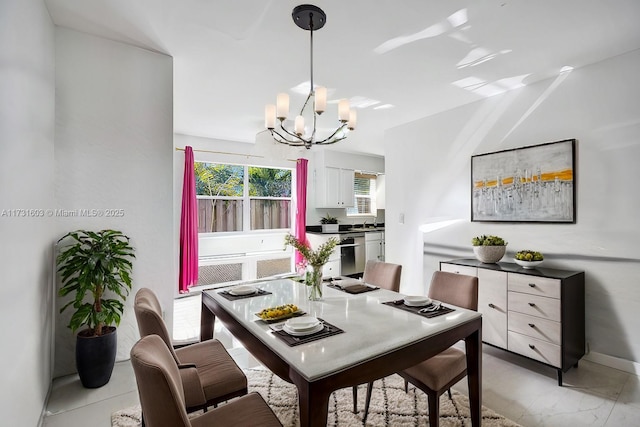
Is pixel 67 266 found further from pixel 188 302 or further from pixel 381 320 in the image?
pixel 188 302

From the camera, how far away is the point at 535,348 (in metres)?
2.50

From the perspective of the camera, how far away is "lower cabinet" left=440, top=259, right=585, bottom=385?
7.82ft

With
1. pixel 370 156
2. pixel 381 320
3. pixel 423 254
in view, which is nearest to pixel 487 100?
pixel 423 254

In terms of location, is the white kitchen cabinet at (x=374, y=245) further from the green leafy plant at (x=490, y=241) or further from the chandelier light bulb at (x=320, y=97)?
the chandelier light bulb at (x=320, y=97)

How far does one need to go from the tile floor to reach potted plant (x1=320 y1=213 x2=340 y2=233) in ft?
11.0

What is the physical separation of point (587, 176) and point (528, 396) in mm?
1845

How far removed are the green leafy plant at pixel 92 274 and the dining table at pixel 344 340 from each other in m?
0.70

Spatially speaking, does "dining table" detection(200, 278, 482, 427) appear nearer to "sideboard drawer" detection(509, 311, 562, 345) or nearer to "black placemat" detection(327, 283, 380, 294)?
"black placemat" detection(327, 283, 380, 294)

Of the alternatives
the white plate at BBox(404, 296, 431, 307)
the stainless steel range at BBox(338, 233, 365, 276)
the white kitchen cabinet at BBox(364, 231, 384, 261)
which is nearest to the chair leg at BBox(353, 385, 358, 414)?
the white plate at BBox(404, 296, 431, 307)

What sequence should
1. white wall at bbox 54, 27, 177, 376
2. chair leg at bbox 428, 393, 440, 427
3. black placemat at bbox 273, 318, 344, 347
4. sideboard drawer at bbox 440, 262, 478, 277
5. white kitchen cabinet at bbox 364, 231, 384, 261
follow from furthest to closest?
white kitchen cabinet at bbox 364, 231, 384, 261 < sideboard drawer at bbox 440, 262, 478, 277 < white wall at bbox 54, 27, 177, 376 < chair leg at bbox 428, 393, 440, 427 < black placemat at bbox 273, 318, 344, 347

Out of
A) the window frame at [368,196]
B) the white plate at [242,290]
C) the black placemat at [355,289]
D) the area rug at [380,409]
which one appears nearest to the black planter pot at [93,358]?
the area rug at [380,409]

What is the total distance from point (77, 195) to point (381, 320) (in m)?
2.36

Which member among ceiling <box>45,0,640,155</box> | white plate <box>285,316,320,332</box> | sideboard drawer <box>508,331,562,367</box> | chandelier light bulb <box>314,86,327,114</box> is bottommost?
sideboard drawer <box>508,331,562,367</box>

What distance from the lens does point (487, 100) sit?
3.37 meters
